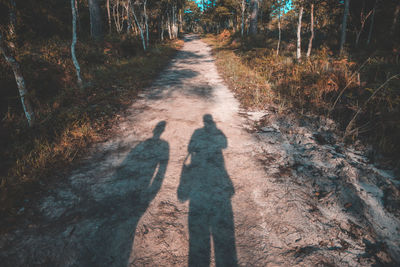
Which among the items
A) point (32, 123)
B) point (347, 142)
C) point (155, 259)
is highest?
point (32, 123)

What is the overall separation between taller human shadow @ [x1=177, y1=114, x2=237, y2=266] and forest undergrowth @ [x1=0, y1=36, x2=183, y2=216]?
6.76 feet

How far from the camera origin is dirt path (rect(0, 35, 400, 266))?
1913mm

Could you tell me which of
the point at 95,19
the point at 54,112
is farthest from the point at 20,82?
the point at 95,19

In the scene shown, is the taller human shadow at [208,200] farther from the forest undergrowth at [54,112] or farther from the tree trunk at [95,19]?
the tree trunk at [95,19]

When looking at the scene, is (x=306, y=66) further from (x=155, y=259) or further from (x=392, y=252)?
(x=155, y=259)

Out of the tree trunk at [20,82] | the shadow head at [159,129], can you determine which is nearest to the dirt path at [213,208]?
the shadow head at [159,129]

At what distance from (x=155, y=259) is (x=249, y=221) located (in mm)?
1122

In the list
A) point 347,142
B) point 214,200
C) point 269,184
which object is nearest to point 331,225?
point 269,184

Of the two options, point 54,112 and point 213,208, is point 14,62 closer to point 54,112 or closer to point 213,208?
point 54,112

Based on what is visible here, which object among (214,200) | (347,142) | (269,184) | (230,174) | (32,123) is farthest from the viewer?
(32,123)

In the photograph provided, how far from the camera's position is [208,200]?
8.33ft

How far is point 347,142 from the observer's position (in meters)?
3.70

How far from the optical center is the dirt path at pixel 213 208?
1.91 meters

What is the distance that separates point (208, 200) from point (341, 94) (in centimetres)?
476
